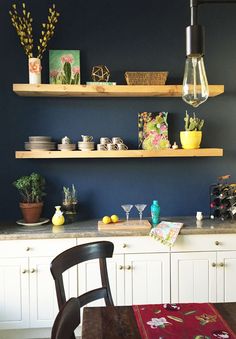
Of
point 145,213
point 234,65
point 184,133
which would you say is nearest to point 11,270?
point 145,213

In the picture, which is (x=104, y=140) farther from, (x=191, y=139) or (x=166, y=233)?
(x=166, y=233)

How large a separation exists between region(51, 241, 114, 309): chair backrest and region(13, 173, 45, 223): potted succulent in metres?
1.32

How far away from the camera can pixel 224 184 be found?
11.0 ft

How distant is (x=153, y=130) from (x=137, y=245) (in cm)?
102

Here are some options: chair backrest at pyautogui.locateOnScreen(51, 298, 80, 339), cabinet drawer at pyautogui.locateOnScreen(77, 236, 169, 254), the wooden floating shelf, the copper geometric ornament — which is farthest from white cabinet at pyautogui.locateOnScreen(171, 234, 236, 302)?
chair backrest at pyautogui.locateOnScreen(51, 298, 80, 339)

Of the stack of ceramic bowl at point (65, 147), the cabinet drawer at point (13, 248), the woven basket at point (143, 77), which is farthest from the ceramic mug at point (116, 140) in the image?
the cabinet drawer at point (13, 248)

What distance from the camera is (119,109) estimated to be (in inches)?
133

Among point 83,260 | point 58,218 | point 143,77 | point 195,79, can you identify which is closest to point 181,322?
point 83,260

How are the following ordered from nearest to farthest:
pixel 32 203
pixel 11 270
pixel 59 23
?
pixel 11 270 → pixel 32 203 → pixel 59 23

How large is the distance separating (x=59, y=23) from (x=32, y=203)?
59.6 inches

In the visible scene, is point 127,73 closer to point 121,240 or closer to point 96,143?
point 96,143

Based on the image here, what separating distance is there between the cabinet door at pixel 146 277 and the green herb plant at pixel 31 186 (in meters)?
0.85

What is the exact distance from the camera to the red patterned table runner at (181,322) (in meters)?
1.45

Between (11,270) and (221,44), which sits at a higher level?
(221,44)
